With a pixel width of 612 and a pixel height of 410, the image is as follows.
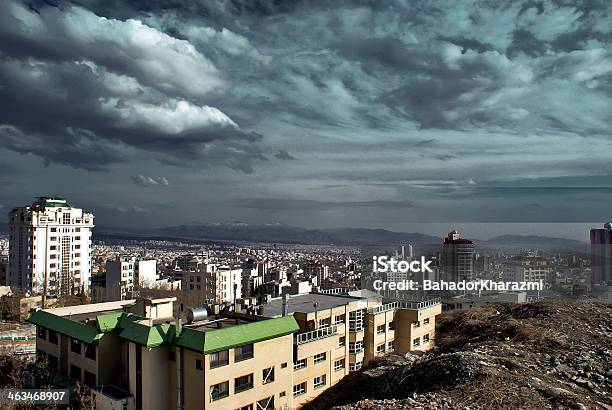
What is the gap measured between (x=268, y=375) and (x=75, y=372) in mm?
4366

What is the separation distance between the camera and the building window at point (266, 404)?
382 inches

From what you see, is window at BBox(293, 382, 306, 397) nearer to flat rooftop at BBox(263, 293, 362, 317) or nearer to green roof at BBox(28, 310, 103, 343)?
flat rooftop at BBox(263, 293, 362, 317)

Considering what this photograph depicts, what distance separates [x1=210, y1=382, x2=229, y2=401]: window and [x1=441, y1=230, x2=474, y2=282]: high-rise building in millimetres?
15695

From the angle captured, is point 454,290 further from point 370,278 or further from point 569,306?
point 569,306

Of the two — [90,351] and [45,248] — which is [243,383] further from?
[45,248]

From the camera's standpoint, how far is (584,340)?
28.5 ft

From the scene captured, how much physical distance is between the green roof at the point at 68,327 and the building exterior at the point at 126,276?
30.4 metres

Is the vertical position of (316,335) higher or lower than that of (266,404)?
higher

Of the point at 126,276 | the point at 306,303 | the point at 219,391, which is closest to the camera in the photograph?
the point at 219,391

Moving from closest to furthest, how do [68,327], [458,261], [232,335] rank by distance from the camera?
[232,335]
[68,327]
[458,261]

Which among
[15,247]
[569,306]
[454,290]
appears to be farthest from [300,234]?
[569,306]

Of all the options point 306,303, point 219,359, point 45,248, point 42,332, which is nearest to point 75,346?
point 42,332

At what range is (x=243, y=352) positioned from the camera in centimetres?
938

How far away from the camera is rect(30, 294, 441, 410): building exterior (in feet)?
29.6
